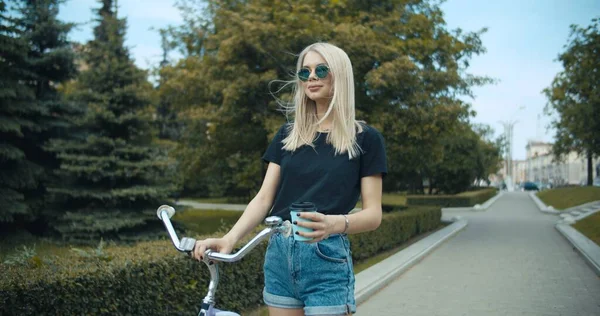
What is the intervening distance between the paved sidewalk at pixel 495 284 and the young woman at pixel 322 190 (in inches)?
201

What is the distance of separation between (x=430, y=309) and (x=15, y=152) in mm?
10413

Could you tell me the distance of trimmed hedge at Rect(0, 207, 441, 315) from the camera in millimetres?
3760

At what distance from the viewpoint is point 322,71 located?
2.21 meters

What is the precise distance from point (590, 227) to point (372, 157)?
17.8 meters

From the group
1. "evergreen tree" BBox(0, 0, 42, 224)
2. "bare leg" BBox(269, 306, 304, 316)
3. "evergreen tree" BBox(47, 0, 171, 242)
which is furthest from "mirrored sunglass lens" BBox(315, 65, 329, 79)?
"evergreen tree" BBox(0, 0, 42, 224)

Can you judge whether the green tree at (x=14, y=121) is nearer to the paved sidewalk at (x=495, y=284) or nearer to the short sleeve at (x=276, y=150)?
the paved sidewalk at (x=495, y=284)

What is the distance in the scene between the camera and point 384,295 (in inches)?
316

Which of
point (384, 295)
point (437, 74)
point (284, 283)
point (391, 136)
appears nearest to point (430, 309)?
point (384, 295)

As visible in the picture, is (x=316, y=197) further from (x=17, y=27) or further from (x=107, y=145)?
(x=17, y=27)

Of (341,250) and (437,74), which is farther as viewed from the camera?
(437,74)

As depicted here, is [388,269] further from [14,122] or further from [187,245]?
[14,122]

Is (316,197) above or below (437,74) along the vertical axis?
below

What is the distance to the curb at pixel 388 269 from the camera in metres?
7.86

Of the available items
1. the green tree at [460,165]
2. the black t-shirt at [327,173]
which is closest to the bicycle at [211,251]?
the black t-shirt at [327,173]
